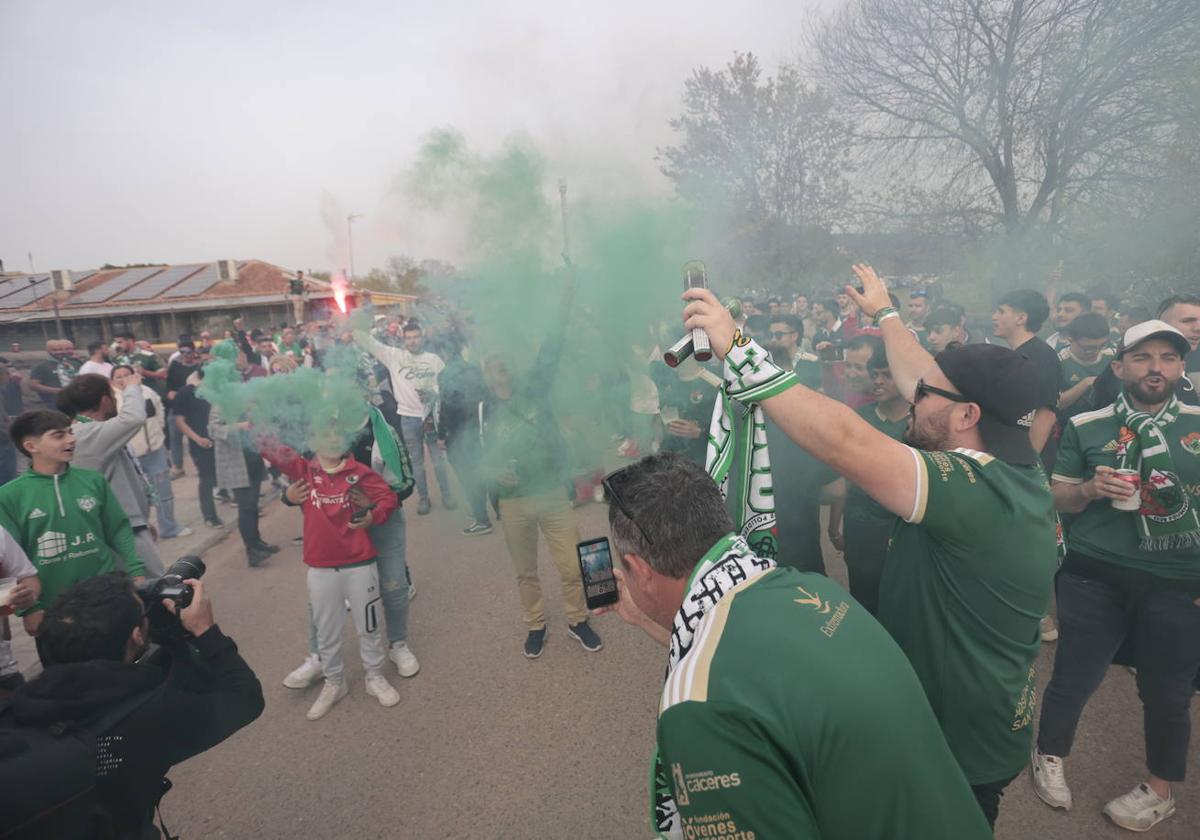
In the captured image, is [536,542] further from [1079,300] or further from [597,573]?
[1079,300]

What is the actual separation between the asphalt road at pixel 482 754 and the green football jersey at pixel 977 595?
4.91 ft

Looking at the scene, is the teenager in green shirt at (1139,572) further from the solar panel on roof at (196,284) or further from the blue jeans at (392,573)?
the solar panel on roof at (196,284)

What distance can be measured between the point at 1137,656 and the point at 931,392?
2035mm

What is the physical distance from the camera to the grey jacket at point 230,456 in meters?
6.30

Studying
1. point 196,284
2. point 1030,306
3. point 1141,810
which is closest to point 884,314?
point 1141,810

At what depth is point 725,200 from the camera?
6.97 meters

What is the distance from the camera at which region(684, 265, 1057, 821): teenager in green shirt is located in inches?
61.9

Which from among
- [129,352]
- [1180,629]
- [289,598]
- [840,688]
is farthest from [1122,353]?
[129,352]

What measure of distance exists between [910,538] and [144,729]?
8.23 ft

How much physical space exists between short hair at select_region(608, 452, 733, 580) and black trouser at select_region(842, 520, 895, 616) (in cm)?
201

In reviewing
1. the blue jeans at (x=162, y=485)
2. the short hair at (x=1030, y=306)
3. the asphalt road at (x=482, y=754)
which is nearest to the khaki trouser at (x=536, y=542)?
the asphalt road at (x=482, y=754)

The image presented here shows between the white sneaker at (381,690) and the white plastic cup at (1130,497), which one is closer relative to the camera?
the white plastic cup at (1130,497)

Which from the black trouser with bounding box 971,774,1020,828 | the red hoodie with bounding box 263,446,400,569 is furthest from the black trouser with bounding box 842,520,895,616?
the red hoodie with bounding box 263,446,400,569

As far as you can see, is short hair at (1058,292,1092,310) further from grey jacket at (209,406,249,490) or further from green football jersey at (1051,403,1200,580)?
grey jacket at (209,406,249,490)
